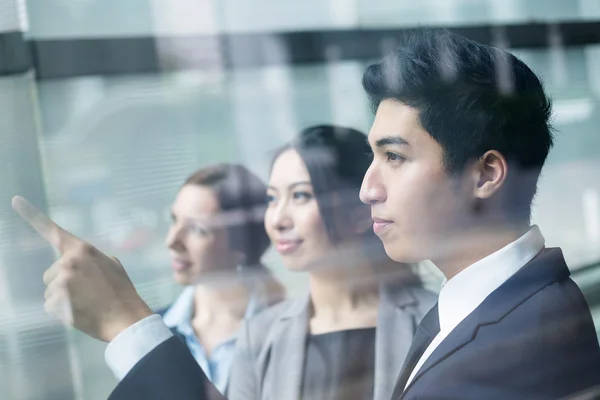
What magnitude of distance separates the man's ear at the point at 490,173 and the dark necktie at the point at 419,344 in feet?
0.85

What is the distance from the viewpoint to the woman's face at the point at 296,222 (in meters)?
1.76

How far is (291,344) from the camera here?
1.77 meters

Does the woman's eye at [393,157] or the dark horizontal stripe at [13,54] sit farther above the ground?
the dark horizontal stripe at [13,54]

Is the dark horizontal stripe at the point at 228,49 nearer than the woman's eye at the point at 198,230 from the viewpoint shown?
Yes

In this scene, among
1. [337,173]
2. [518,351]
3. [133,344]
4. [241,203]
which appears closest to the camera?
[518,351]

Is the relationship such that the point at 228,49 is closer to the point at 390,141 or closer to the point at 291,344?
the point at 390,141

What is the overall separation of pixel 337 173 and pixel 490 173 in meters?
0.37

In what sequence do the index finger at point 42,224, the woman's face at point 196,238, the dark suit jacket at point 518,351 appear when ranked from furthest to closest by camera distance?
the woman's face at point 196,238 → the index finger at point 42,224 → the dark suit jacket at point 518,351

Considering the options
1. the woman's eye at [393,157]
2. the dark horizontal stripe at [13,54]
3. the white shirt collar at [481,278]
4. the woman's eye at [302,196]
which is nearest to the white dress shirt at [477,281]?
the white shirt collar at [481,278]

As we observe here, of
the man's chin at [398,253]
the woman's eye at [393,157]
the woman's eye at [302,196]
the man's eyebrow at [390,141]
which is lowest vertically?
the man's chin at [398,253]

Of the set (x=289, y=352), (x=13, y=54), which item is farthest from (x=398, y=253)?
(x=13, y=54)

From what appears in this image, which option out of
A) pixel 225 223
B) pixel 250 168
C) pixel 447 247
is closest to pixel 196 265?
pixel 225 223

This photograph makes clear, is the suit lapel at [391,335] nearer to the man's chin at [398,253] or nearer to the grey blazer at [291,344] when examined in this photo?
the grey blazer at [291,344]

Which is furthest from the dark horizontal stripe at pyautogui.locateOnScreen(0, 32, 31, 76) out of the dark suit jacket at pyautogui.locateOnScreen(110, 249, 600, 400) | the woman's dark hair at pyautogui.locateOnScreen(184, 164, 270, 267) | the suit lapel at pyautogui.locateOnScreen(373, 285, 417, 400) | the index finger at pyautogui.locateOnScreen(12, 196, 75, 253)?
the dark suit jacket at pyautogui.locateOnScreen(110, 249, 600, 400)
